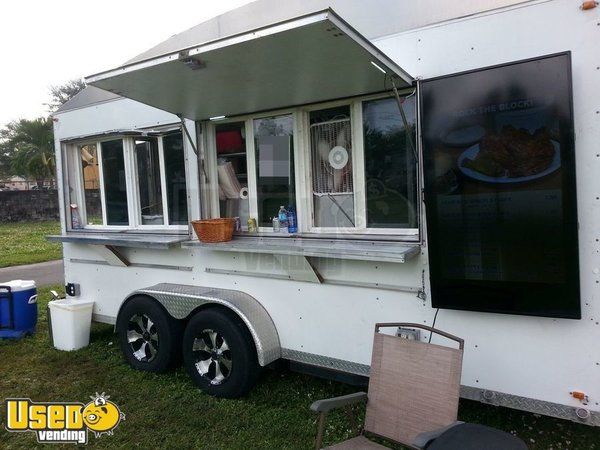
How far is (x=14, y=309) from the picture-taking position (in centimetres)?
541

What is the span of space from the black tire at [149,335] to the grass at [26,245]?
4.64m

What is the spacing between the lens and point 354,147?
343 cm

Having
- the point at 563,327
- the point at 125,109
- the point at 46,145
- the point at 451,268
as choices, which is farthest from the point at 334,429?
the point at 46,145

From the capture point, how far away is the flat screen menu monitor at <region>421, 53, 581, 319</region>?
2.43 metres

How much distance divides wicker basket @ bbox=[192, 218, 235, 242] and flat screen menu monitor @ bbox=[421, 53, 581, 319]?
1743 millimetres

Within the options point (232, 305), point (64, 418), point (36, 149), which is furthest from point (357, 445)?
point (36, 149)

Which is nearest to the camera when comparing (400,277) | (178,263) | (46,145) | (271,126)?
(400,277)

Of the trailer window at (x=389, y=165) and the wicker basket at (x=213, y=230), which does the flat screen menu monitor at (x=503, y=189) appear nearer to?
the trailer window at (x=389, y=165)

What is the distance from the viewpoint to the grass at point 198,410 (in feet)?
10.1

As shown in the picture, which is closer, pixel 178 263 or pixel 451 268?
pixel 451 268

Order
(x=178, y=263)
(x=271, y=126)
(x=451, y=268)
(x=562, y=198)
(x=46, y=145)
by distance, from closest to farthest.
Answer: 1. (x=562, y=198)
2. (x=451, y=268)
3. (x=271, y=126)
4. (x=178, y=263)
5. (x=46, y=145)

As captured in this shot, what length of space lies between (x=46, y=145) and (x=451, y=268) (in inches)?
1038

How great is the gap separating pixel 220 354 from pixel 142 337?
100 centimetres

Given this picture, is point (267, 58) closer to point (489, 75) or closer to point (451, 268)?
point (489, 75)
